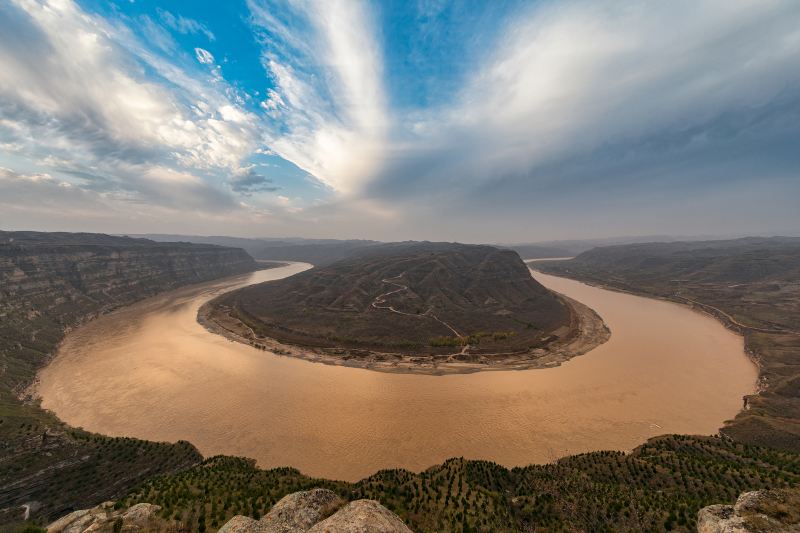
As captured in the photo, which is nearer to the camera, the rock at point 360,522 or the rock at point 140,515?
the rock at point 360,522

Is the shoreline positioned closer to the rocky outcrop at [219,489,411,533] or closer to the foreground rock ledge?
the rocky outcrop at [219,489,411,533]

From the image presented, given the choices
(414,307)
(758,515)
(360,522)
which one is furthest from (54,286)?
(758,515)

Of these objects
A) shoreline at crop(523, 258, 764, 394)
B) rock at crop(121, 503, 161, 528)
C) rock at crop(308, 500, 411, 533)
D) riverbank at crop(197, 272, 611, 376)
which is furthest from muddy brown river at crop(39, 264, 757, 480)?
rock at crop(121, 503, 161, 528)

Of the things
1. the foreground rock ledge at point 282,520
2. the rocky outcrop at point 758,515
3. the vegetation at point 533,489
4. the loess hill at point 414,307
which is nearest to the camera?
the rocky outcrop at point 758,515

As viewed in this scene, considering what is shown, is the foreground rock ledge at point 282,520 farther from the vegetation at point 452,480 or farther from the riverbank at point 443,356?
the riverbank at point 443,356

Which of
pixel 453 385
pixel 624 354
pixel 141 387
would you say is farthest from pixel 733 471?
pixel 141 387

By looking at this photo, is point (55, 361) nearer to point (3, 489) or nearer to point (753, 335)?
point (3, 489)

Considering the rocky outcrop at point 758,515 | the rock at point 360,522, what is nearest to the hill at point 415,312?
the rock at point 360,522
